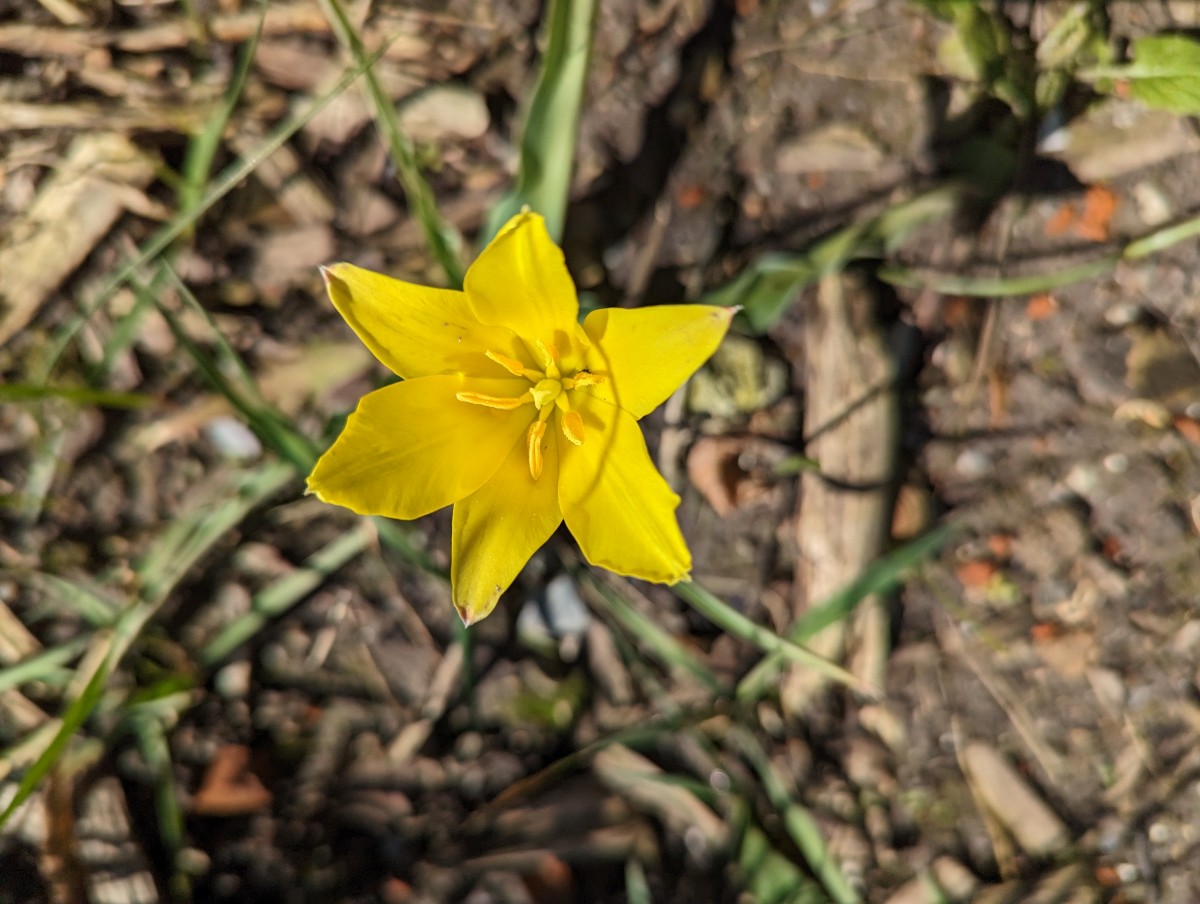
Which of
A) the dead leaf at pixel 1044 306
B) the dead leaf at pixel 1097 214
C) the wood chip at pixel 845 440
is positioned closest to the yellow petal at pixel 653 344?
the wood chip at pixel 845 440

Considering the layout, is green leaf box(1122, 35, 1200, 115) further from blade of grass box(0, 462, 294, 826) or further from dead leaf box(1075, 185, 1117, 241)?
blade of grass box(0, 462, 294, 826)

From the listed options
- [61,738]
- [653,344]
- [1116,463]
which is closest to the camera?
[653,344]

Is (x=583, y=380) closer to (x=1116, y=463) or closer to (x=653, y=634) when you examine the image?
(x=653, y=634)

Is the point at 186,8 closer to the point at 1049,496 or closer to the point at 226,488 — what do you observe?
the point at 226,488

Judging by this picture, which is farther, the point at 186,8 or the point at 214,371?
the point at 186,8

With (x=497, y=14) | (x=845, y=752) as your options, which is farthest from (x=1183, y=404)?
(x=497, y=14)

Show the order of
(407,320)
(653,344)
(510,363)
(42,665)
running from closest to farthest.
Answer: (653,344), (407,320), (510,363), (42,665)

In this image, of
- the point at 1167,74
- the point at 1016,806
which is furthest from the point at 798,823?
the point at 1167,74

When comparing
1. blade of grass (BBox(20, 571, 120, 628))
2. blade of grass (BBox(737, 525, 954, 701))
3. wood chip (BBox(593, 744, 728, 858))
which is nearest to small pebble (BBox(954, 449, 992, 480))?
blade of grass (BBox(737, 525, 954, 701))
